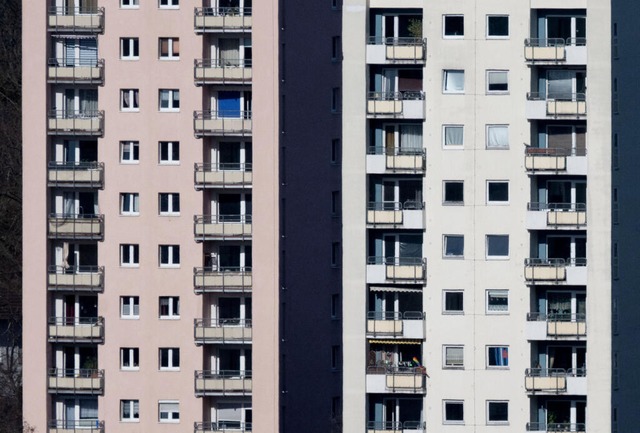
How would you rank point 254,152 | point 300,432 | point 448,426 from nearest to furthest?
1. point 448,426
2. point 254,152
3. point 300,432

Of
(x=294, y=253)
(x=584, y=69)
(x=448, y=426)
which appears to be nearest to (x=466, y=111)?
(x=584, y=69)

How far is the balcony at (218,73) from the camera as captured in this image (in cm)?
9844

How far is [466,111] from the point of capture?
89312 mm

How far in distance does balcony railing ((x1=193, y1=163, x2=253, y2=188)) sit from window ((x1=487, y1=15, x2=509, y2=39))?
13263 mm

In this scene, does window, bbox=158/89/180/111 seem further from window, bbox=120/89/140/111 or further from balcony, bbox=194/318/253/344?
balcony, bbox=194/318/253/344

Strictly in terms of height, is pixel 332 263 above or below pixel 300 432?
above

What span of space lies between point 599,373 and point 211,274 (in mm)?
16953

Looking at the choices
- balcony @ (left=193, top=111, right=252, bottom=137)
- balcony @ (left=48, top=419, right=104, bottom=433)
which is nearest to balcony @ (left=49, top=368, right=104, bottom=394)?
balcony @ (left=48, top=419, right=104, bottom=433)

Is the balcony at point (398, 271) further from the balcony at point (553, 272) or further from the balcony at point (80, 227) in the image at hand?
the balcony at point (80, 227)

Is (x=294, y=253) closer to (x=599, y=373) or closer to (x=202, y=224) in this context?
(x=202, y=224)

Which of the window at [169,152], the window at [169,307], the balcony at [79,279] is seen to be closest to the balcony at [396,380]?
the window at [169,307]

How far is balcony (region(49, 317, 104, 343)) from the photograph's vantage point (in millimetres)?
99000

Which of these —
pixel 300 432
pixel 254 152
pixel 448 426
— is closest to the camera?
pixel 448 426

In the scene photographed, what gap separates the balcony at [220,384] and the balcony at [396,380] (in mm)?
10698
